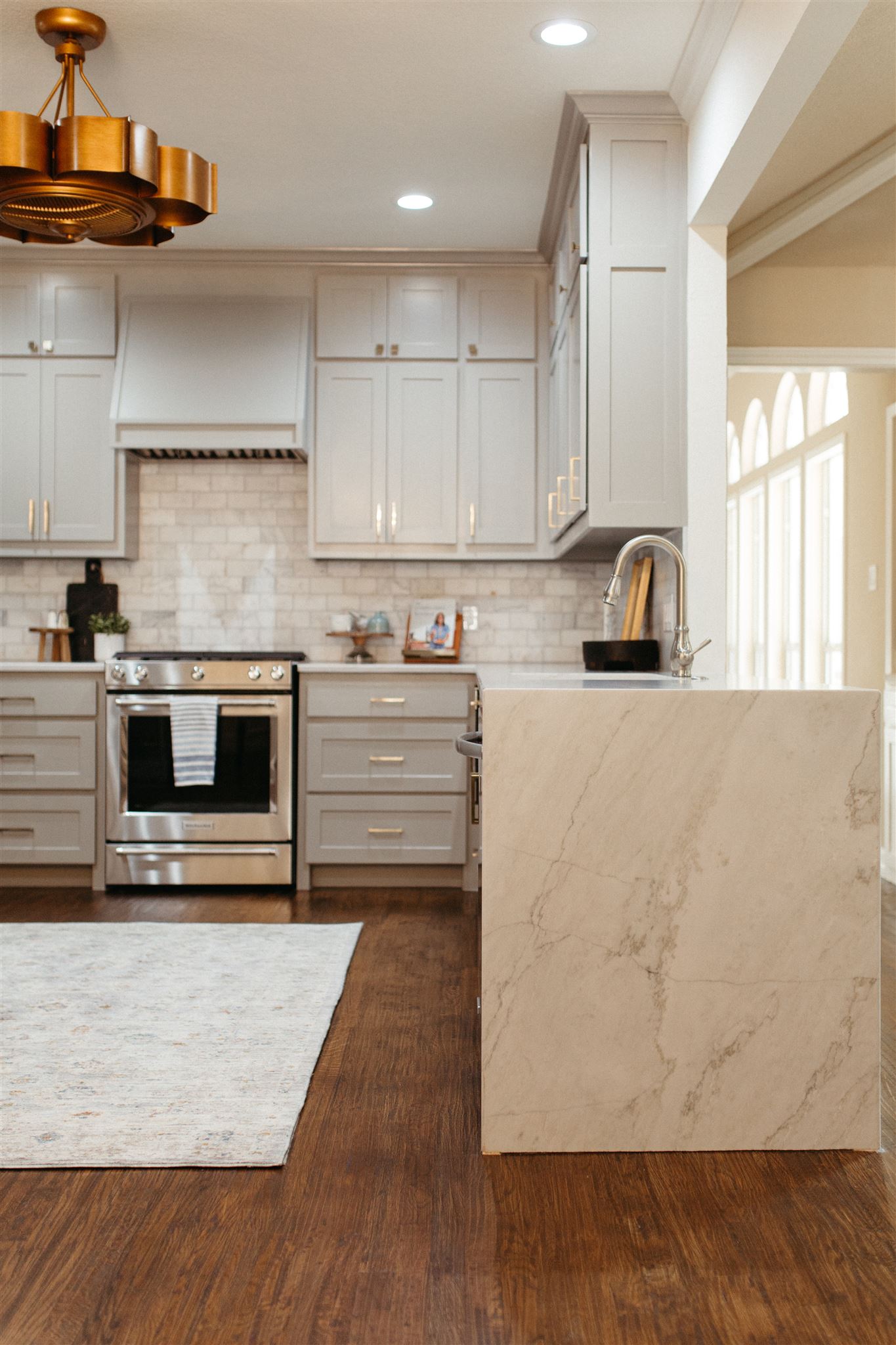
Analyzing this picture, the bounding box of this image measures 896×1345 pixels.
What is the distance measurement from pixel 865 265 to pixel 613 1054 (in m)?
3.45

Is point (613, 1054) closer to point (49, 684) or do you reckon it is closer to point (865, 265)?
point (49, 684)

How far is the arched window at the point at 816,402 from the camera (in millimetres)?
5816

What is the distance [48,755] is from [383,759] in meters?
1.36

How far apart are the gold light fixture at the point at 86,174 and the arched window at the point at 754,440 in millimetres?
4788

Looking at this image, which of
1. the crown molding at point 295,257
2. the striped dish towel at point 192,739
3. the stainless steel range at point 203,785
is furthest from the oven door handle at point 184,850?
the crown molding at point 295,257

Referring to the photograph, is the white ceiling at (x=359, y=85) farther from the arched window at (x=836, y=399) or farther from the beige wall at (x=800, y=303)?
the arched window at (x=836, y=399)

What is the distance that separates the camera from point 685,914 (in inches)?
80.3

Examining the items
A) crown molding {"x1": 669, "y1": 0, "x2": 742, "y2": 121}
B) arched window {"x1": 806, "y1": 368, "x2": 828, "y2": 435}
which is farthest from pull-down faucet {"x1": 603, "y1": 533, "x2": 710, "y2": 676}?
arched window {"x1": 806, "y1": 368, "x2": 828, "y2": 435}

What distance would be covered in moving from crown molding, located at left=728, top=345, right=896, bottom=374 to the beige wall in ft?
0.07

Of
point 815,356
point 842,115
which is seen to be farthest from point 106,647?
point 842,115

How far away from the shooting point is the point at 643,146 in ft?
11.4

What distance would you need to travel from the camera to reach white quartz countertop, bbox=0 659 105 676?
14.6 ft

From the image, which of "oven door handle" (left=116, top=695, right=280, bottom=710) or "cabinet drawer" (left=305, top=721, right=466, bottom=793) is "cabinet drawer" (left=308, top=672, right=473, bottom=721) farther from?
"oven door handle" (left=116, top=695, right=280, bottom=710)

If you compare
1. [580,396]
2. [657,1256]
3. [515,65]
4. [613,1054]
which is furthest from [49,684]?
[657,1256]
